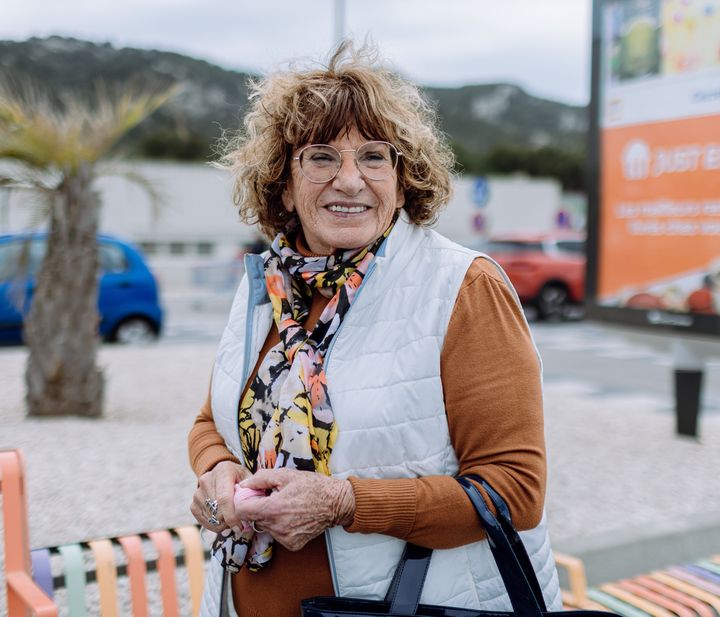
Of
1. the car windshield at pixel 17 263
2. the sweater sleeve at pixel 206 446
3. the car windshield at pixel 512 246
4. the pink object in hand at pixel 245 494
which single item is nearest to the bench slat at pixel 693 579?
the sweater sleeve at pixel 206 446

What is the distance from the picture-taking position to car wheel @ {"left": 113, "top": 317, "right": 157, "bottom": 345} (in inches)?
492

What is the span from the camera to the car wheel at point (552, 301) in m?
18.3

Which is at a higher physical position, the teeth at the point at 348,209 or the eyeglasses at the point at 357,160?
the eyeglasses at the point at 357,160

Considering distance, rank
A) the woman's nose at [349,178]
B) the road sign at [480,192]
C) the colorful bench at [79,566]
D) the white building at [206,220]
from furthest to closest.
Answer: the white building at [206,220] < the road sign at [480,192] < the colorful bench at [79,566] < the woman's nose at [349,178]

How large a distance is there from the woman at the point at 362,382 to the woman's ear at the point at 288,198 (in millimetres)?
64

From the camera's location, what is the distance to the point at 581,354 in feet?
44.6

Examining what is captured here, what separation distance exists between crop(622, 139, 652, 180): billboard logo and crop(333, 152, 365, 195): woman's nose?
17.4 ft

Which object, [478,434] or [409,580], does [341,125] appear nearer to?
[478,434]

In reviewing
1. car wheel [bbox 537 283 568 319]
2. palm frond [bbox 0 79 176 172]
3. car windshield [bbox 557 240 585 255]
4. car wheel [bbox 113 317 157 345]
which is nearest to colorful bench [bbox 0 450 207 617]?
palm frond [bbox 0 79 176 172]

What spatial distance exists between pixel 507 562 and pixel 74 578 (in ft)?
5.41

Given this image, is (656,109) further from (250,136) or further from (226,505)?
(226,505)

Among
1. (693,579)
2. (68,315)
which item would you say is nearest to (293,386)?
(693,579)

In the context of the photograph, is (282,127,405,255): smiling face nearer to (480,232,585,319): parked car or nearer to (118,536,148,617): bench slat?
(118,536,148,617): bench slat

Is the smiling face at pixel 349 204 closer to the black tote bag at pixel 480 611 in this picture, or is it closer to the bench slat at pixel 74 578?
the black tote bag at pixel 480 611
